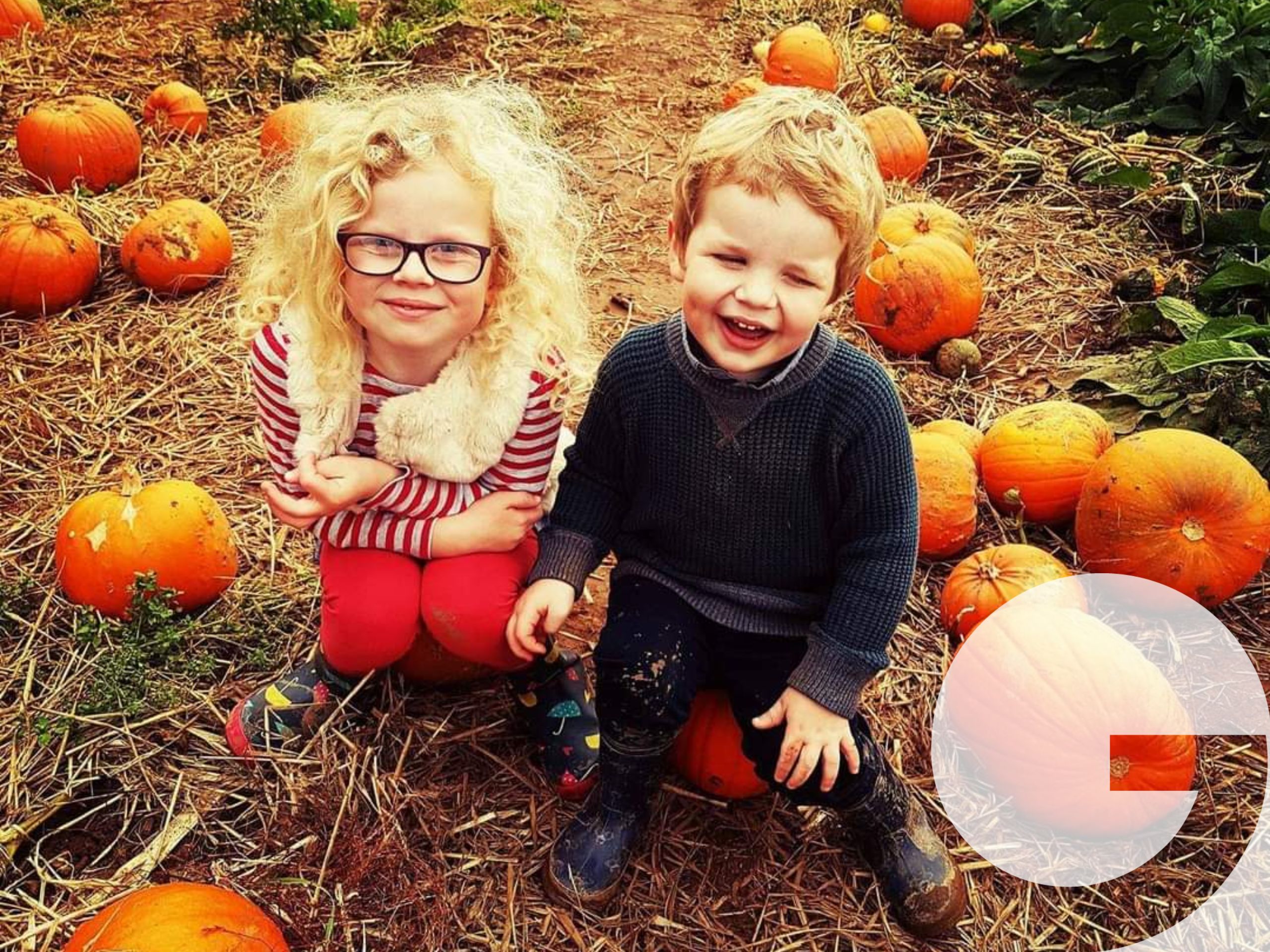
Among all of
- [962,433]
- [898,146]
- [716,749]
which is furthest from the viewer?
[898,146]

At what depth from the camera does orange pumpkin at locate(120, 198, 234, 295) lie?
14.3ft

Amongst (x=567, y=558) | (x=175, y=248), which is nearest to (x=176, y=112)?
(x=175, y=248)

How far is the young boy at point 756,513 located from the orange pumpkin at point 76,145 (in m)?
3.75

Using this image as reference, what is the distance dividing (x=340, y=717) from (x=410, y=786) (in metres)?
0.26

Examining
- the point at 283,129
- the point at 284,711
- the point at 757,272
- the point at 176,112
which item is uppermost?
the point at 757,272

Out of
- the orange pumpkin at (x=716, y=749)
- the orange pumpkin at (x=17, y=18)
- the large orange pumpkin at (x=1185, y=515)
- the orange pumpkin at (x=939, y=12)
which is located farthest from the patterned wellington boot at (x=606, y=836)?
the orange pumpkin at (x=939, y=12)

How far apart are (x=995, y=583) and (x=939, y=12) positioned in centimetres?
579

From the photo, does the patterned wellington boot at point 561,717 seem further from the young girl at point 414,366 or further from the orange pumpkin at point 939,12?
the orange pumpkin at point 939,12

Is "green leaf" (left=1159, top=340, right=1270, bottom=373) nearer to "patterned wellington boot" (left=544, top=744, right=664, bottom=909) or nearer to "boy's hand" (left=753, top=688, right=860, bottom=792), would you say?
"boy's hand" (left=753, top=688, right=860, bottom=792)

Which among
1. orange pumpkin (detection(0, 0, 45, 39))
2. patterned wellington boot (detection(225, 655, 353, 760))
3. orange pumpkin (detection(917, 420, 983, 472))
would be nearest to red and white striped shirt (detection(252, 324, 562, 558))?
patterned wellington boot (detection(225, 655, 353, 760))

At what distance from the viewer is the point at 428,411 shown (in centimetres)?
234

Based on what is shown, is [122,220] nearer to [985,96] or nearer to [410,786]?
[410,786]

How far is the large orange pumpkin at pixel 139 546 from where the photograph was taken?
2.80 meters

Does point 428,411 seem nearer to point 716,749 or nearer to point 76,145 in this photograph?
point 716,749
